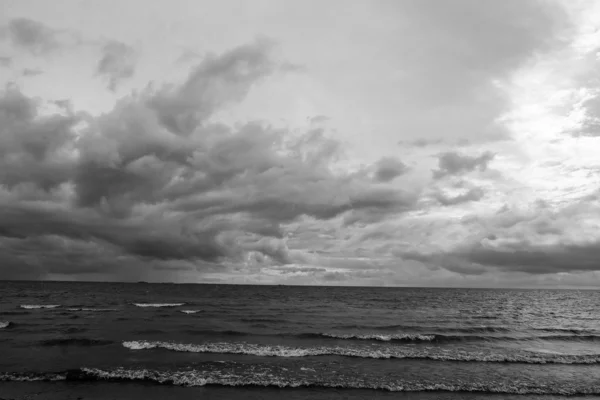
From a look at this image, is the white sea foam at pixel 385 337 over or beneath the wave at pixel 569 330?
over

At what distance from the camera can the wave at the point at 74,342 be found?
98.5 ft

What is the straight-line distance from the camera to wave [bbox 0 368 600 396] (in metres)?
20.1

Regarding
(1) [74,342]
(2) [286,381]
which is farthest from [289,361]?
(1) [74,342]

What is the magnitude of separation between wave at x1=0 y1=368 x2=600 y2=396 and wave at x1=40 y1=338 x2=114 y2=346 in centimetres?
900

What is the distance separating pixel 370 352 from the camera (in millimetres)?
28625

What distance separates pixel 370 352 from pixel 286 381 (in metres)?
9.99

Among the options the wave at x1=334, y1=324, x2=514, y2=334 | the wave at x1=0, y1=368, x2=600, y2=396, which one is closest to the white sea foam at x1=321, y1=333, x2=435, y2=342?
the wave at x1=334, y1=324, x2=514, y2=334

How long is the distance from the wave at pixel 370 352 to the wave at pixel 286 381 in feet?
19.4

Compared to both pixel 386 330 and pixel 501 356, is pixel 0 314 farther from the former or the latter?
pixel 501 356

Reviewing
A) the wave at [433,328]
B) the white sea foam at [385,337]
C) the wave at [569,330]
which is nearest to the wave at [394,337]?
the white sea foam at [385,337]

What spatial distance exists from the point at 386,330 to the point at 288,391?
2382cm

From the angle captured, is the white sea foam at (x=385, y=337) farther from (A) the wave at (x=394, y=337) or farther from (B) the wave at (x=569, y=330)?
(B) the wave at (x=569, y=330)

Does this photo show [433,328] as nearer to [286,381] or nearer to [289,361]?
[289,361]

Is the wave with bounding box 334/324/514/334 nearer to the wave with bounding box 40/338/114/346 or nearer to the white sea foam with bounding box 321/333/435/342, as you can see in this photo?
the white sea foam with bounding box 321/333/435/342
